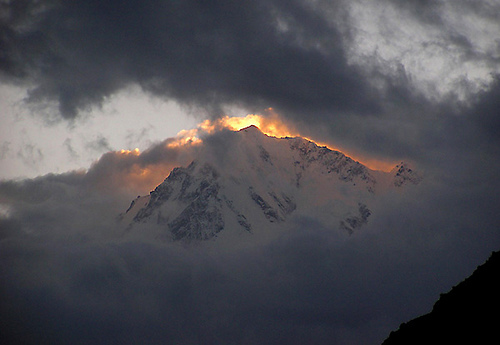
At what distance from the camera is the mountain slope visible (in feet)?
248

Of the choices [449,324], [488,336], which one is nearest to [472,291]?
[449,324]

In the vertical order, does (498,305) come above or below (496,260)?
below

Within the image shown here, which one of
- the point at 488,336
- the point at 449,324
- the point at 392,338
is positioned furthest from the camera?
the point at 392,338

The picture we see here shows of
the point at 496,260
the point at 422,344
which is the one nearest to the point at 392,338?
the point at 422,344

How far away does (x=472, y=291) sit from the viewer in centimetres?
8431

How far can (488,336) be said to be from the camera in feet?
240

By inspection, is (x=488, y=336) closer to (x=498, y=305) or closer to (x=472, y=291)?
(x=498, y=305)

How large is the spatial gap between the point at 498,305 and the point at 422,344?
40.6 ft

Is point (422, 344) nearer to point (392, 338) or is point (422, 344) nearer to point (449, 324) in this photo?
point (449, 324)

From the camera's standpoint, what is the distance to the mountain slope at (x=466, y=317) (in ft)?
248

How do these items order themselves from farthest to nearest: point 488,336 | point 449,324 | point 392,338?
point 392,338, point 449,324, point 488,336

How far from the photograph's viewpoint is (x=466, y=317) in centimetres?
8031

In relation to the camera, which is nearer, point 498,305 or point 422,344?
point 498,305

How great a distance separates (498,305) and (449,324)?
315 inches
